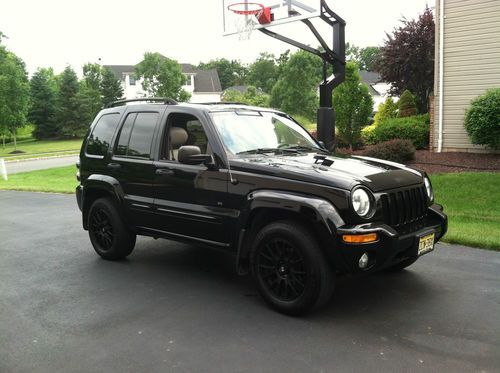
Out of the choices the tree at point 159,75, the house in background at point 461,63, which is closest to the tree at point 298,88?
the tree at point 159,75

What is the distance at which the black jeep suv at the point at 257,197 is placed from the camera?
4148 mm

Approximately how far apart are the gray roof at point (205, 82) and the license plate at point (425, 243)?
70887 millimetres

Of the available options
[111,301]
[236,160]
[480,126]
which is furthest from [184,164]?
[480,126]

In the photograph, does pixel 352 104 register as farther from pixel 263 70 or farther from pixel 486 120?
pixel 263 70

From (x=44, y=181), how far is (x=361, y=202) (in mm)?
16692

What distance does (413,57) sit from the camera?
21.1 m

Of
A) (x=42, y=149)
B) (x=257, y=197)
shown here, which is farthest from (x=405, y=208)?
(x=42, y=149)

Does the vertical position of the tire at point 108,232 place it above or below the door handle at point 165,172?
below

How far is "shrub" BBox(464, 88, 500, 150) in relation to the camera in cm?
1162

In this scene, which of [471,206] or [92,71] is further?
[92,71]

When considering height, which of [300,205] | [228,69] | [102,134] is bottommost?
[300,205]

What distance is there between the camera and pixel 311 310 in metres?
4.29

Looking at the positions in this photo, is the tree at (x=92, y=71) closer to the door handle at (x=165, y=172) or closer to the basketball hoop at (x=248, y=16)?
the basketball hoop at (x=248, y=16)

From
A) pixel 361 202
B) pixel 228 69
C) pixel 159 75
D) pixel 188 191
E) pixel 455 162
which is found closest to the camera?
pixel 361 202
